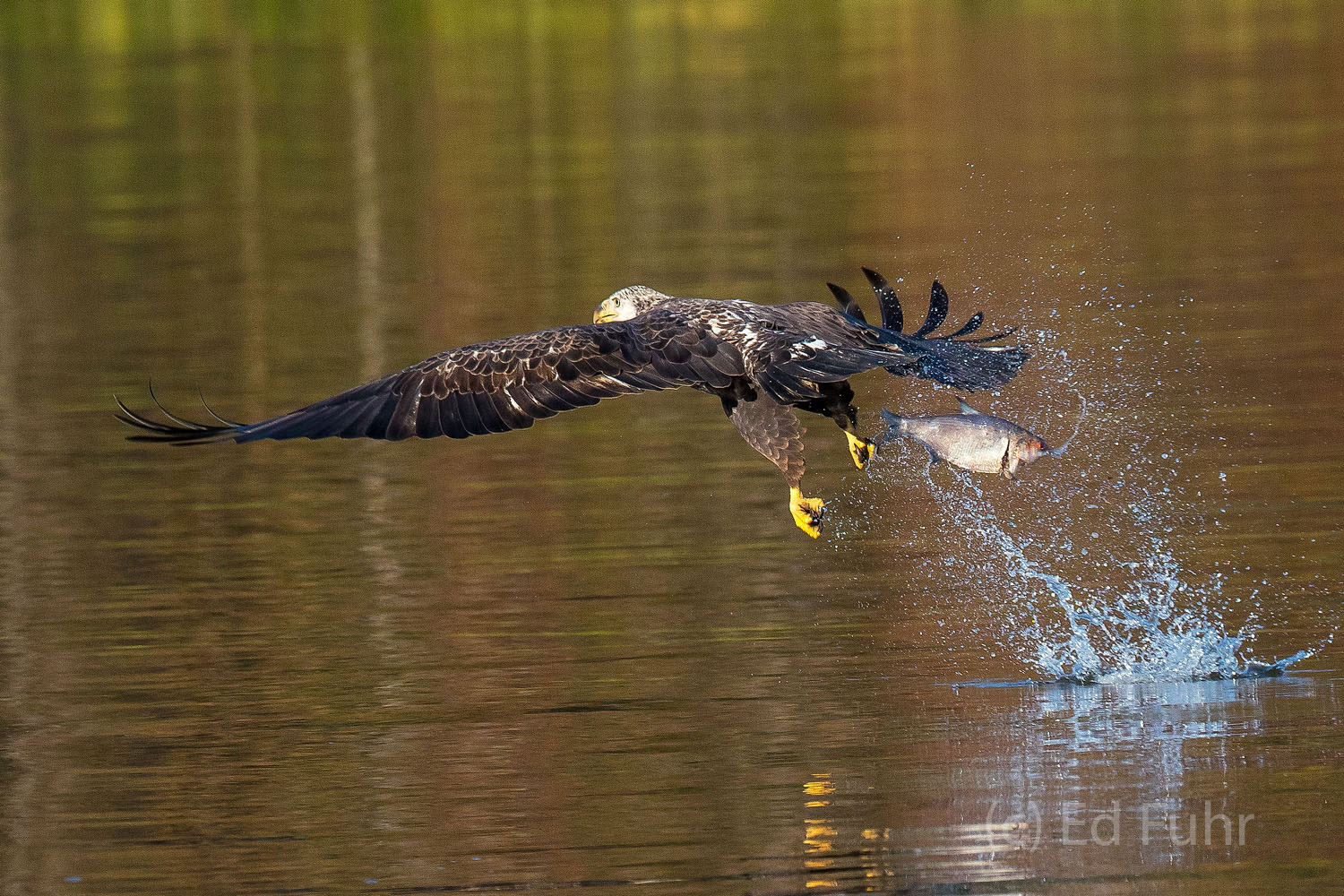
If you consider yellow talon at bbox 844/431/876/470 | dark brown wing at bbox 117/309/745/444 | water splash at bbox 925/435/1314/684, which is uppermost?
dark brown wing at bbox 117/309/745/444

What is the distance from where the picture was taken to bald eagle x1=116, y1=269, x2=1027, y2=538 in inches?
364

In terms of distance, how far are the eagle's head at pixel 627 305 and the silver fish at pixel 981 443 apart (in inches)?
57.7

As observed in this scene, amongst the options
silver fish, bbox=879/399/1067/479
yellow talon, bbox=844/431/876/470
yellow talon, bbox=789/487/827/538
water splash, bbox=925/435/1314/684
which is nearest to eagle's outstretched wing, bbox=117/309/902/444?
silver fish, bbox=879/399/1067/479

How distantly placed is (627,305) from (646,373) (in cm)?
102

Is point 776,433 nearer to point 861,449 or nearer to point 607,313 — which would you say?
point 861,449

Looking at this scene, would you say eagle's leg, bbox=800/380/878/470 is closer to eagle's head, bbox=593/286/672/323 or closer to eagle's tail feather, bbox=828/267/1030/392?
eagle's tail feather, bbox=828/267/1030/392

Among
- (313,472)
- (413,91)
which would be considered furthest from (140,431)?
(413,91)

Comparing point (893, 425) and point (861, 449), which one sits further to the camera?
point (861, 449)

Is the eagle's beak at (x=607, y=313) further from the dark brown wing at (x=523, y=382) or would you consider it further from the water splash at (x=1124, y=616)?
the water splash at (x=1124, y=616)

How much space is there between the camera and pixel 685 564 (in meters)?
11.9

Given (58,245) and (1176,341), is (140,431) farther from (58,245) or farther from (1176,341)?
(58,245)

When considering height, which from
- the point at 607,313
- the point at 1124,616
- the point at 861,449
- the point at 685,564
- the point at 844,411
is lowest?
the point at 1124,616

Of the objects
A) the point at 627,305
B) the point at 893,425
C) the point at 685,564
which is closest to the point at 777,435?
the point at 893,425

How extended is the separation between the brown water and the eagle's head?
4.30 ft
